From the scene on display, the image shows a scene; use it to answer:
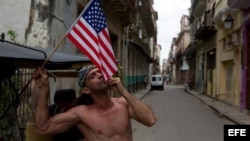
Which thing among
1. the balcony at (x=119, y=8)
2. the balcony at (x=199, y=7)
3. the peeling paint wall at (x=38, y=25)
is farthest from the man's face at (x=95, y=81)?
the balcony at (x=199, y=7)

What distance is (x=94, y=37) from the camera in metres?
3.98

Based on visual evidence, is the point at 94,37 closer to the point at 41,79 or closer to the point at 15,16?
the point at 41,79

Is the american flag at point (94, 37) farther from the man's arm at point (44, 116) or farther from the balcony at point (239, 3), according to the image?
the balcony at point (239, 3)

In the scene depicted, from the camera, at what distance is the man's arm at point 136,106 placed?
3714 millimetres

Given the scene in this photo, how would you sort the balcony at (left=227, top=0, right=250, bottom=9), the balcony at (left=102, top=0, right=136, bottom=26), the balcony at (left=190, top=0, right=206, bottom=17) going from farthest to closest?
the balcony at (left=190, top=0, right=206, bottom=17)
the balcony at (left=102, top=0, right=136, bottom=26)
the balcony at (left=227, top=0, right=250, bottom=9)

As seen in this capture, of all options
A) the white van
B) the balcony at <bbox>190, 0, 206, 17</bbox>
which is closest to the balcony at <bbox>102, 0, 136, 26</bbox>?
the balcony at <bbox>190, 0, 206, 17</bbox>

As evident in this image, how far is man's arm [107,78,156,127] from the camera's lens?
12.2 ft

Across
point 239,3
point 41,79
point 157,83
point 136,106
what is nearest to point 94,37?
point 41,79

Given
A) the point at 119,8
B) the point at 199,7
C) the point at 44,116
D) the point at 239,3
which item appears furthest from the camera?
the point at 199,7

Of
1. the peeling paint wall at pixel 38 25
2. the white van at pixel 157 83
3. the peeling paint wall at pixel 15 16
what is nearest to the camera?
the peeling paint wall at pixel 38 25

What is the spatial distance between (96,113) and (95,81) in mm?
265

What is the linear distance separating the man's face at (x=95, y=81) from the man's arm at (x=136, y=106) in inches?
2.5

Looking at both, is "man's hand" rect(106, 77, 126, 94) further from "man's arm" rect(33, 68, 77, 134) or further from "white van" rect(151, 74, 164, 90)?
"white van" rect(151, 74, 164, 90)

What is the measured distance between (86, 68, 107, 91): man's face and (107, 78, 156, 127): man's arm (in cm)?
6
